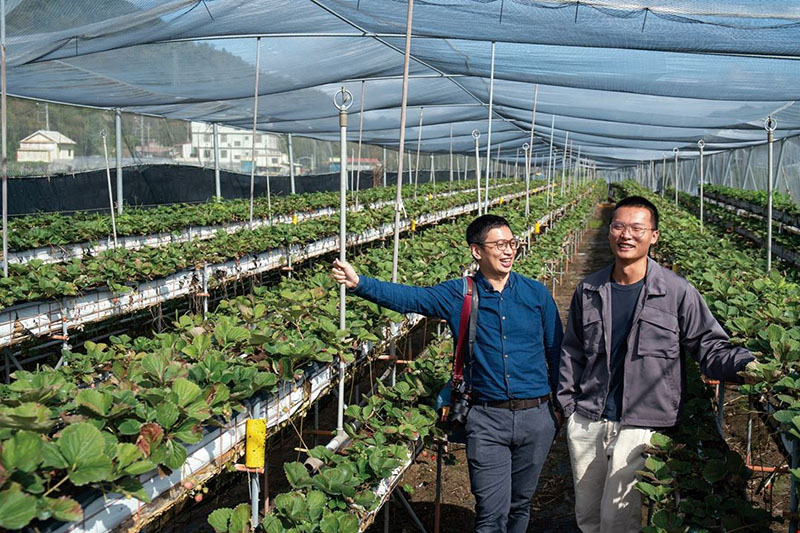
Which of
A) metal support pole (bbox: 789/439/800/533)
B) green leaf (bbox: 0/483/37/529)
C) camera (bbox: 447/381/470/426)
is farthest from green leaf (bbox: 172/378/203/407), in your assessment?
metal support pole (bbox: 789/439/800/533)

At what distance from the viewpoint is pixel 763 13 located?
5.39 m

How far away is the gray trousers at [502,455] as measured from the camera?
2.67 meters

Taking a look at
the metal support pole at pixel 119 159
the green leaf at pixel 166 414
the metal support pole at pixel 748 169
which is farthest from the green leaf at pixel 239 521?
the metal support pole at pixel 748 169

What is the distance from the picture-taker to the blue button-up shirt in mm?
2738

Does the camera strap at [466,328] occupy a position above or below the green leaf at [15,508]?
above

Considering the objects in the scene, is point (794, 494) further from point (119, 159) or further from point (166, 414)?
point (119, 159)

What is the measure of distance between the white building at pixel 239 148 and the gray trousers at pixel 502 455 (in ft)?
40.9

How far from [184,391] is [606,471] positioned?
5.08 feet

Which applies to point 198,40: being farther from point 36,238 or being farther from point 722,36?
point 722,36

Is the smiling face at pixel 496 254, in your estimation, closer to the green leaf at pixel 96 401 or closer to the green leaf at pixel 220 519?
the green leaf at pixel 220 519

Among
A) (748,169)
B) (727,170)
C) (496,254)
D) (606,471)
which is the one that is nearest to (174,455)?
(496,254)

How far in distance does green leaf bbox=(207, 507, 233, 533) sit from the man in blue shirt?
0.97m

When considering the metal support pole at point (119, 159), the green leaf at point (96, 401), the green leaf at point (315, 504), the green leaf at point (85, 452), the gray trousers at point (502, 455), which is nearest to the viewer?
the green leaf at point (85, 452)

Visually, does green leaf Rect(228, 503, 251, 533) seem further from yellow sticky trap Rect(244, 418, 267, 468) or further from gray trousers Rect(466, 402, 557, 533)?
gray trousers Rect(466, 402, 557, 533)
